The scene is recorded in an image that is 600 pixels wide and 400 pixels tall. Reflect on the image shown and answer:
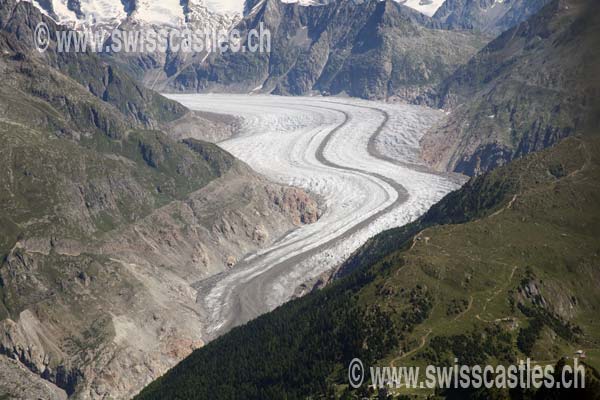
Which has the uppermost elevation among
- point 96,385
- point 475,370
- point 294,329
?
point 475,370

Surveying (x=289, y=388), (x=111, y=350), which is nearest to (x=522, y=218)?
(x=289, y=388)

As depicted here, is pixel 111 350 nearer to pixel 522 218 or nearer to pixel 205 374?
pixel 205 374

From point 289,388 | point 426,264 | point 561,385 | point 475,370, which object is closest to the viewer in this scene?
point 561,385

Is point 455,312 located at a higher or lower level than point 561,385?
lower

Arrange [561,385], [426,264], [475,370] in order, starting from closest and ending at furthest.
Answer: [561,385], [475,370], [426,264]

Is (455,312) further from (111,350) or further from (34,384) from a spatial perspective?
(34,384)

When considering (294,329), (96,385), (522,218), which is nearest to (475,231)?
(522,218)

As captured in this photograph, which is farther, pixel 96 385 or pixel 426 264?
pixel 96 385
